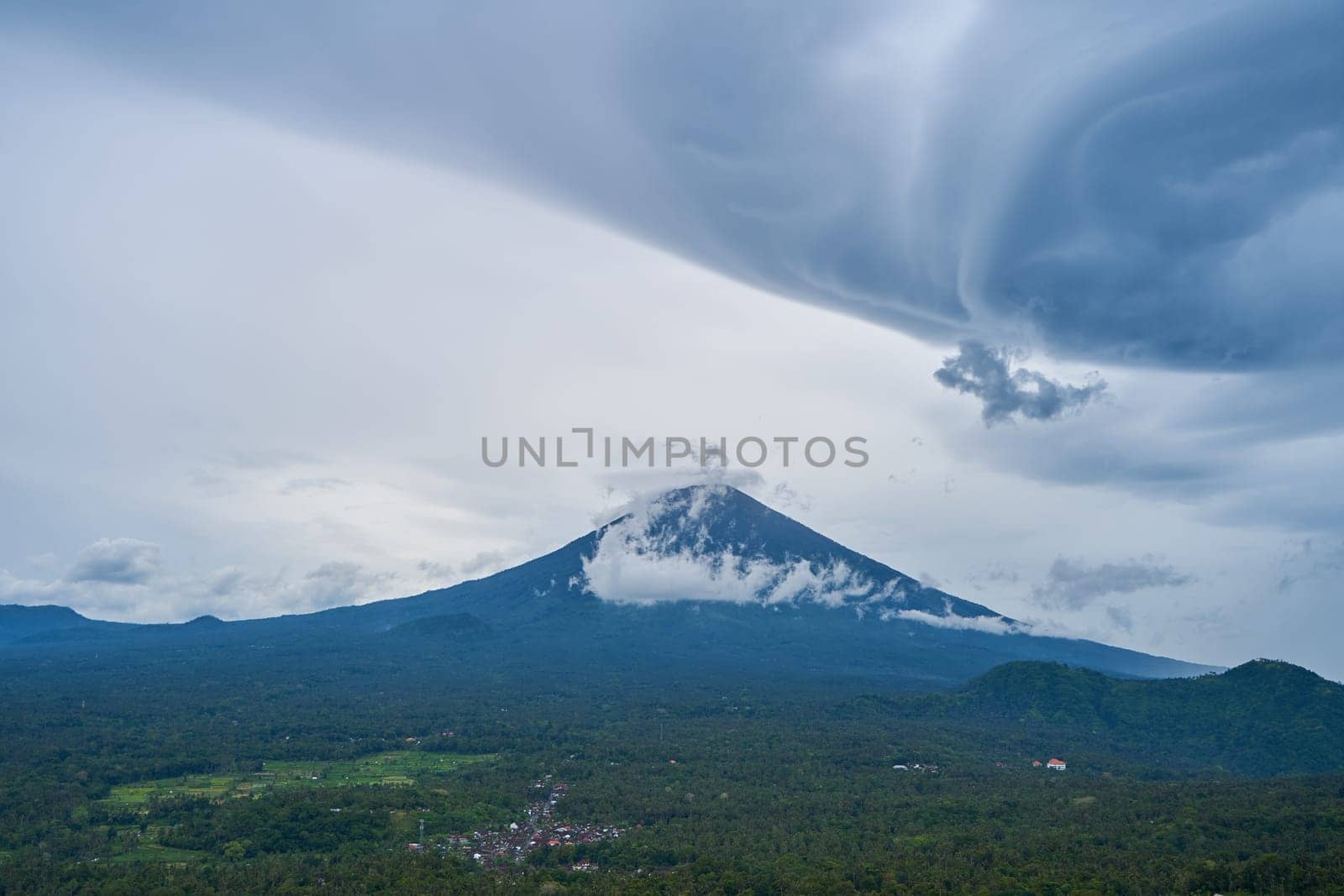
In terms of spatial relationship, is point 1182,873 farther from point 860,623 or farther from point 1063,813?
point 860,623

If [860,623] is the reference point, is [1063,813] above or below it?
below

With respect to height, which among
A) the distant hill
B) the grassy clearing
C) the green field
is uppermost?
the distant hill

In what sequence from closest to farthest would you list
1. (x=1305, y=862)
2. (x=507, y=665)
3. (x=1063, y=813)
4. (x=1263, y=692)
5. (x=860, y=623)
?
(x=1305, y=862) → (x=1063, y=813) → (x=1263, y=692) → (x=507, y=665) → (x=860, y=623)

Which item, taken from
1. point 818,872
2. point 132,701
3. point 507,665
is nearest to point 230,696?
point 132,701

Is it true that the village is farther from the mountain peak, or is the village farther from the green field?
the mountain peak

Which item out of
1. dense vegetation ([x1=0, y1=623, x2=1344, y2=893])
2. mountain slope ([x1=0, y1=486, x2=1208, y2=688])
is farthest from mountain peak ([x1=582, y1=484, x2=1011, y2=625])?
dense vegetation ([x1=0, y1=623, x2=1344, y2=893])

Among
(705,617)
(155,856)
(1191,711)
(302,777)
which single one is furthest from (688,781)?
(705,617)

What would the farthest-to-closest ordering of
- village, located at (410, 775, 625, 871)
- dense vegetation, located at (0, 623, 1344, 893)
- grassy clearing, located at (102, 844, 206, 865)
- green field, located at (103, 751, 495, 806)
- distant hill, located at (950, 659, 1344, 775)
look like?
distant hill, located at (950, 659, 1344, 775) < green field, located at (103, 751, 495, 806) < village, located at (410, 775, 625, 871) < grassy clearing, located at (102, 844, 206, 865) < dense vegetation, located at (0, 623, 1344, 893)
